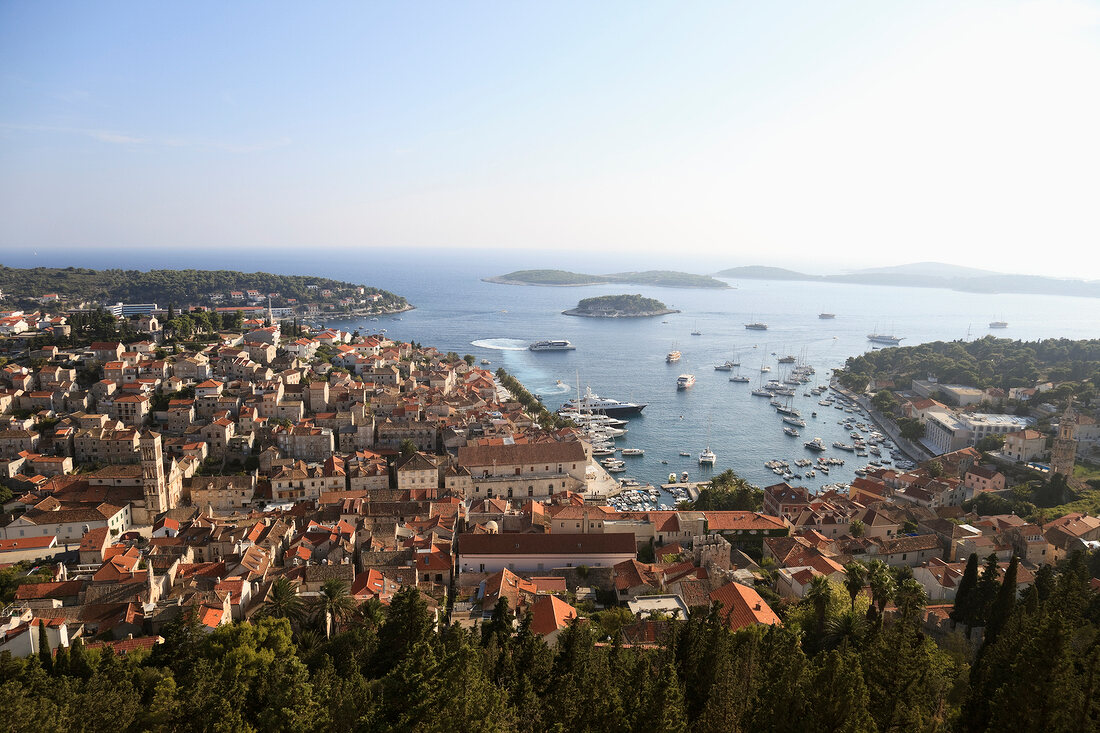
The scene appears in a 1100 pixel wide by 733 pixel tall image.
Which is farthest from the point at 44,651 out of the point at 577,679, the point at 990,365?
the point at 990,365

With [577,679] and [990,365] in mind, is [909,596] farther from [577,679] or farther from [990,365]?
[990,365]

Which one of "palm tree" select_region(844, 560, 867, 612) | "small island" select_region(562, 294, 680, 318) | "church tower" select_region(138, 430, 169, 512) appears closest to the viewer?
"palm tree" select_region(844, 560, 867, 612)

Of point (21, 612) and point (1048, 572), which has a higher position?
point (1048, 572)

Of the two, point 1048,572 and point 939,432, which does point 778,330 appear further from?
point 1048,572

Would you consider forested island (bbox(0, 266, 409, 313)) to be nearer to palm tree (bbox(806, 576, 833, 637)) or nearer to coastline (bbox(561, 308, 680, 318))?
coastline (bbox(561, 308, 680, 318))

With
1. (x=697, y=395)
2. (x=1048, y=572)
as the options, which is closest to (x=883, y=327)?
(x=697, y=395)

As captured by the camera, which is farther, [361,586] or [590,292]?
[590,292]

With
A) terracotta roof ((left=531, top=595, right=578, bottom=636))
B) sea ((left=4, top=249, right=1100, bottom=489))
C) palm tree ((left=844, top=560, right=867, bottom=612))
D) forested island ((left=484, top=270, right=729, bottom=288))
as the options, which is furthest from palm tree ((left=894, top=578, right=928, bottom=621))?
forested island ((left=484, top=270, right=729, bottom=288))
